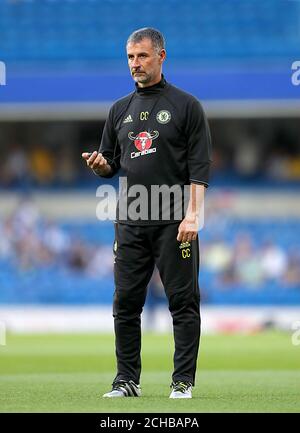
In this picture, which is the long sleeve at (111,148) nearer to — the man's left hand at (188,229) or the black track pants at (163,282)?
the black track pants at (163,282)

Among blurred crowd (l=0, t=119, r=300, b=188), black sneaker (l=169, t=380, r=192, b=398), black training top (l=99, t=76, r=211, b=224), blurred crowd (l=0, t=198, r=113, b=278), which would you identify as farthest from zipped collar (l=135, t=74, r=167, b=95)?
blurred crowd (l=0, t=119, r=300, b=188)

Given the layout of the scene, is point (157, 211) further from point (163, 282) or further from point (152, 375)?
point (152, 375)

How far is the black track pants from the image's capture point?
7090 millimetres

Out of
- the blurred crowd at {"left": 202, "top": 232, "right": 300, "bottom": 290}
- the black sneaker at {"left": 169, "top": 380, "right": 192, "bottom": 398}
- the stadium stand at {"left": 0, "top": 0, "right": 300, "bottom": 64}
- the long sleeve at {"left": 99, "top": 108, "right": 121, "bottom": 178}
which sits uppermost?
the stadium stand at {"left": 0, "top": 0, "right": 300, "bottom": 64}

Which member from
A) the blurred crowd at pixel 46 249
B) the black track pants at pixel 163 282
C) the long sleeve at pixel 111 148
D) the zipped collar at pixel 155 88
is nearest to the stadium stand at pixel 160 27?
the blurred crowd at pixel 46 249

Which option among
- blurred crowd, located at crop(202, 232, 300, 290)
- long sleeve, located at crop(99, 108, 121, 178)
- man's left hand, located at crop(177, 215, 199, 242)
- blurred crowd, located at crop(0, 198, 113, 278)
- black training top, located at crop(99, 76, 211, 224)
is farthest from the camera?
blurred crowd, located at crop(0, 198, 113, 278)

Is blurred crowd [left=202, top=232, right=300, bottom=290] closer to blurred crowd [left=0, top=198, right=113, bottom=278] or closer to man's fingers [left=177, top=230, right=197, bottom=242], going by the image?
blurred crowd [left=0, top=198, right=113, bottom=278]

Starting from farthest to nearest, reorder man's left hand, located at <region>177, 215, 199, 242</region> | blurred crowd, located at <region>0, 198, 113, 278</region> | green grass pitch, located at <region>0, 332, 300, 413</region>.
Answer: blurred crowd, located at <region>0, 198, 113, 278</region> < man's left hand, located at <region>177, 215, 199, 242</region> < green grass pitch, located at <region>0, 332, 300, 413</region>

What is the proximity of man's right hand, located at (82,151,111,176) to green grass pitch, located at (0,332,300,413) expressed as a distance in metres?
1.46

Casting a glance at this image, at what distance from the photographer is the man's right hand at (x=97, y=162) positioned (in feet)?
23.4

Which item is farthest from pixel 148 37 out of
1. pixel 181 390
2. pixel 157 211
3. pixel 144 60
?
pixel 181 390

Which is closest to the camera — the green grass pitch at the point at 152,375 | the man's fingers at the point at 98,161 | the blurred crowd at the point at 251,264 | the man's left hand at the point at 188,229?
the green grass pitch at the point at 152,375

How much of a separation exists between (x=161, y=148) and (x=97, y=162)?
0.43 metres

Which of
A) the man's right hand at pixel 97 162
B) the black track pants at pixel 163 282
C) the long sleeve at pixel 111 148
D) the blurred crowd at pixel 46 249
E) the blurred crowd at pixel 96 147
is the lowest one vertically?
the black track pants at pixel 163 282
